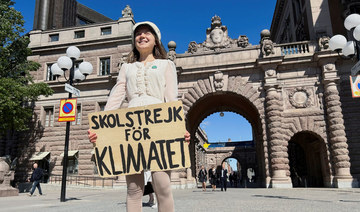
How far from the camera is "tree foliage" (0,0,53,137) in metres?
17.4

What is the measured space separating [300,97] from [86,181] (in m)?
15.4

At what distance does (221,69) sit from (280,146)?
243 inches

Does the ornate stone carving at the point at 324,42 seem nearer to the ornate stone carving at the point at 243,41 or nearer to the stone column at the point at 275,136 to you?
the stone column at the point at 275,136

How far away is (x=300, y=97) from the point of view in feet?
60.3

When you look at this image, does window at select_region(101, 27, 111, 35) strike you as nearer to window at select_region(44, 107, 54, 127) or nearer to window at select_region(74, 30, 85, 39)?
window at select_region(74, 30, 85, 39)

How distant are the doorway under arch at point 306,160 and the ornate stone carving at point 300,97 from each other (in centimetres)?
247

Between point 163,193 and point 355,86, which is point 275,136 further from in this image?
point 163,193

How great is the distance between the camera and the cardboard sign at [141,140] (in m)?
3.08

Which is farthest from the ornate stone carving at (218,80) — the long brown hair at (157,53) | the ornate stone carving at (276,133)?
the long brown hair at (157,53)

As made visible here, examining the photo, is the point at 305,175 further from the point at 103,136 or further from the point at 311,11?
the point at 103,136

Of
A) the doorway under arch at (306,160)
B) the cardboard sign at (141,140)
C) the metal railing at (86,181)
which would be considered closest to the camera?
the cardboard sign at (141,140)

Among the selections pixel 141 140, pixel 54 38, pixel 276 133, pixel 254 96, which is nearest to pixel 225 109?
pixel 254 96

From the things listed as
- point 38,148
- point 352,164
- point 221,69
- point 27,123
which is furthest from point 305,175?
point 27,123

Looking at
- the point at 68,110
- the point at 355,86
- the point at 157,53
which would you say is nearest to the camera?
the point at 157,53
